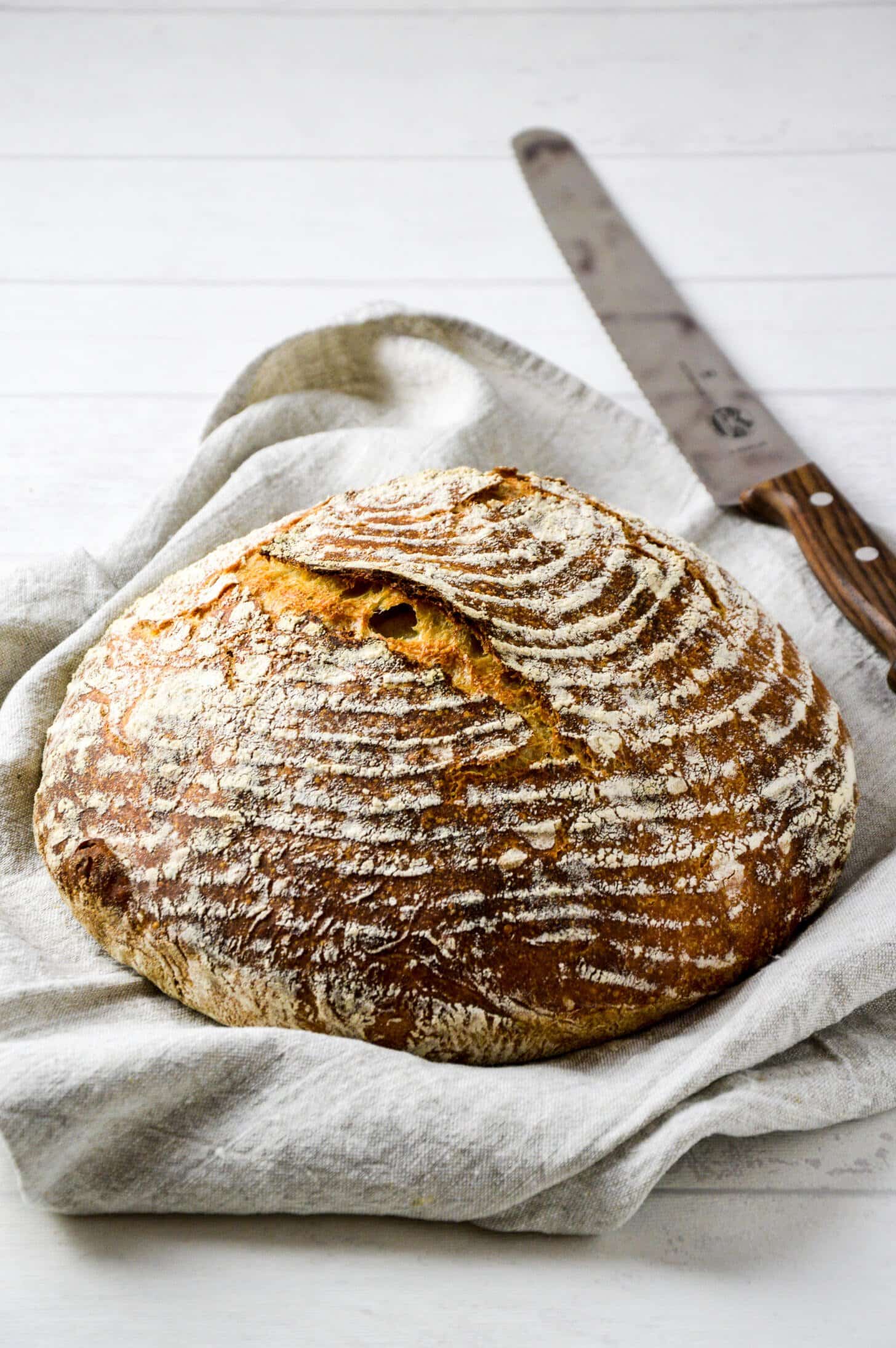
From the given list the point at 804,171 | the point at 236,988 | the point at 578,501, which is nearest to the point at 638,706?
the point at 578,501

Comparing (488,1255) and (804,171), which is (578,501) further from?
(804,171)

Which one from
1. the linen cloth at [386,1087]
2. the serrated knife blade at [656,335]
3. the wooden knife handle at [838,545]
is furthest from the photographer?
the serrated knife blade at [656,335]

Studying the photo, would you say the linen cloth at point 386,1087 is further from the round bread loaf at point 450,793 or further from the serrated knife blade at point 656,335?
the serrated knife blade at point 656,335

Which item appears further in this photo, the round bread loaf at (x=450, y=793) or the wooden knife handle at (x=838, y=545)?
the wooden knife handle at (x=838, y=545)

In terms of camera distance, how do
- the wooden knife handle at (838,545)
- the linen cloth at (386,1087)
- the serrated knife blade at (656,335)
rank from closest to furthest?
1. the linen cloth at (386,1087)
2. the wooden knife handle at (838,545)
3. the serrated knife blade at (656,335)

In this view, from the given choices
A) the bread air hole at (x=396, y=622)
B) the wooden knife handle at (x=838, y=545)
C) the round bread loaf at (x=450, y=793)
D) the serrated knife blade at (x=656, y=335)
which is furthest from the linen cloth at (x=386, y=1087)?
the serrated knife blade at (x=656, y=335)
